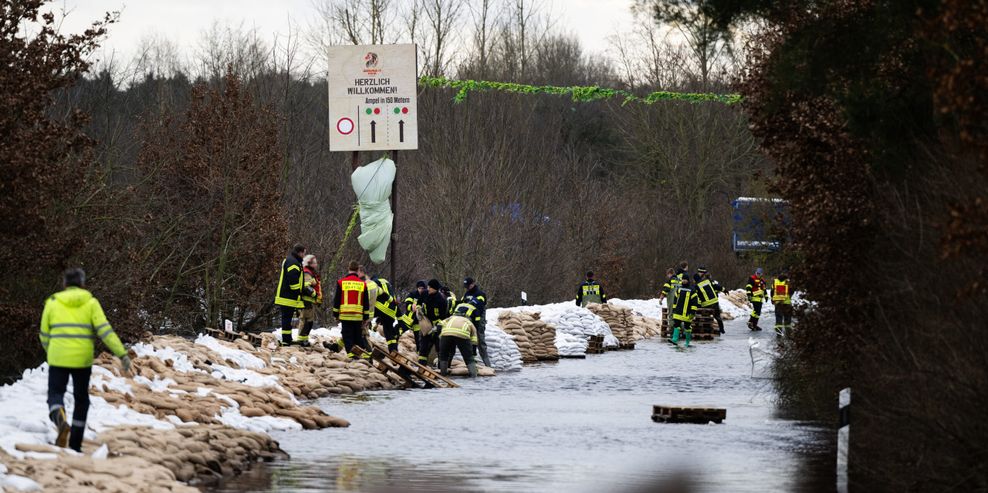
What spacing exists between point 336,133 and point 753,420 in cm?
1701

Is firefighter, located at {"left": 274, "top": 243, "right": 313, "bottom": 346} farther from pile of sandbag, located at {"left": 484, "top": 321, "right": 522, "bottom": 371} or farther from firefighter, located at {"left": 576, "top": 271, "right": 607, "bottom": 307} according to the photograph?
firefighter, located at {"left": 576, "top": 271, "right": 607, "bottom": 307}

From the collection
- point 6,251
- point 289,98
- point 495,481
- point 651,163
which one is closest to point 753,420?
point 495,481

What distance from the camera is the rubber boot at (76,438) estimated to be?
44.7ft

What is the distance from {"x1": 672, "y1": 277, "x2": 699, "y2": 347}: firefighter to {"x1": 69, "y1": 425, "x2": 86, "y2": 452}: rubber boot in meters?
24.9

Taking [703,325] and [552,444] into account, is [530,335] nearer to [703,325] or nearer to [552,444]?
[703,325]

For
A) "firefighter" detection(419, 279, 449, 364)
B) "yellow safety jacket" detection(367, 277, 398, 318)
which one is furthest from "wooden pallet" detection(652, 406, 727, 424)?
"yellow safety jacket" detection(367, 277, 398, 318)

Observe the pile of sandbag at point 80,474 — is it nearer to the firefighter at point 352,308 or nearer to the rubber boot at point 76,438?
the rubber boot at point 76,438

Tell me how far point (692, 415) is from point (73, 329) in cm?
891

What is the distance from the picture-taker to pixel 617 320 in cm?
4166

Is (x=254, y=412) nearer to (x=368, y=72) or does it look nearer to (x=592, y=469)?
(x=592, y=469)

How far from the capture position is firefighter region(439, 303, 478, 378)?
2708 centimetres

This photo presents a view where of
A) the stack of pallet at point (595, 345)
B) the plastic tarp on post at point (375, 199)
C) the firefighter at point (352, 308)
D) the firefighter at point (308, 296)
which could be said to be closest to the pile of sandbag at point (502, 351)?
the firefighter at point (352, 308)

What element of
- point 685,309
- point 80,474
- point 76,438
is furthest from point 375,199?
point 80,474

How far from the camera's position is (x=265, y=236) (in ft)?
109
